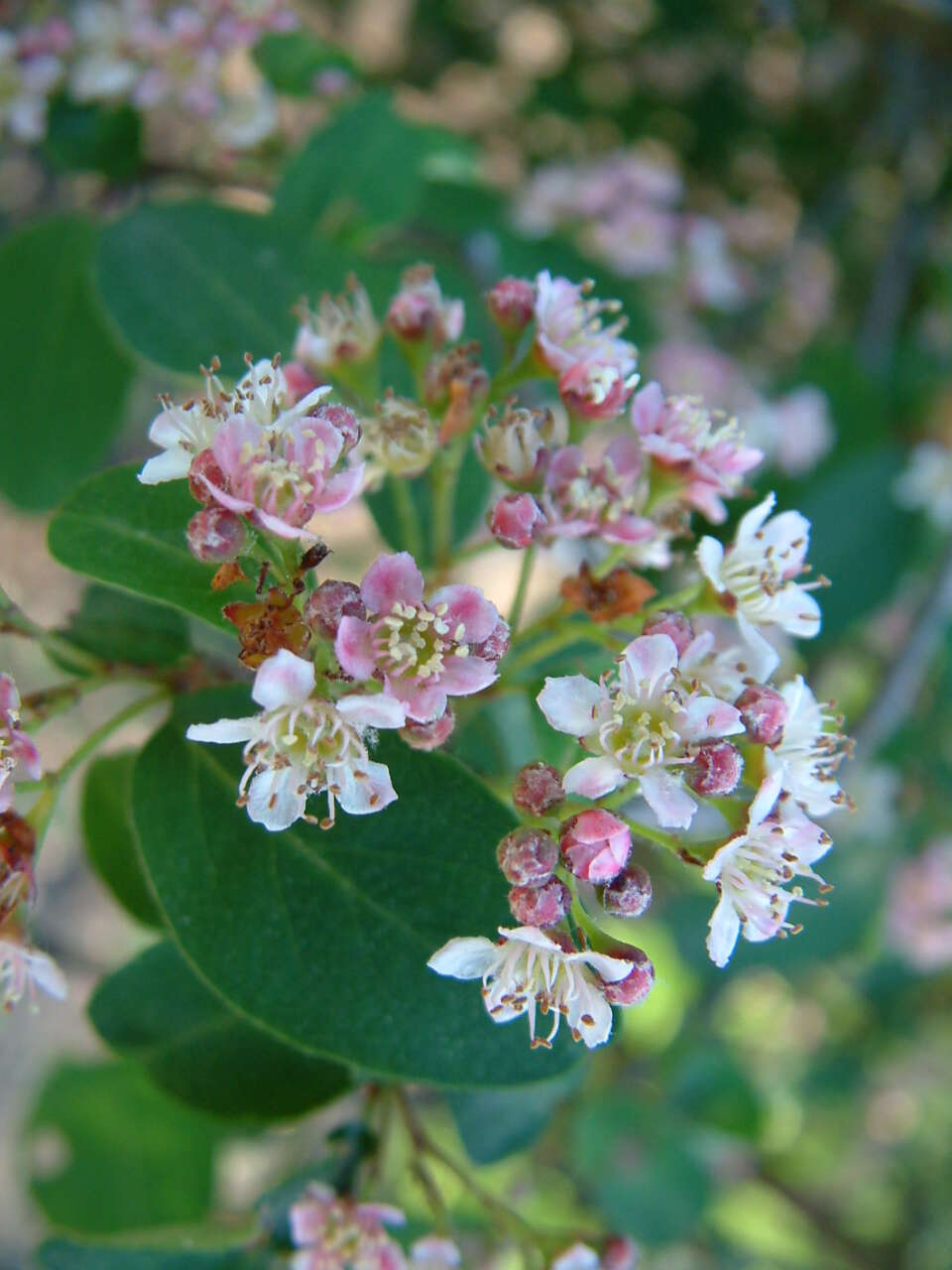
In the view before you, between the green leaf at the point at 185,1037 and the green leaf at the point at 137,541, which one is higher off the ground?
the green leaf at the point at 137,541

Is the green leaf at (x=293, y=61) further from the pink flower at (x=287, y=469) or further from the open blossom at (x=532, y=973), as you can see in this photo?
the open blossom at (x=532, y=973)

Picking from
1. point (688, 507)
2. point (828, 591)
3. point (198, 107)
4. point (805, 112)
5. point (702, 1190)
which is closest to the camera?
point (688, 507)

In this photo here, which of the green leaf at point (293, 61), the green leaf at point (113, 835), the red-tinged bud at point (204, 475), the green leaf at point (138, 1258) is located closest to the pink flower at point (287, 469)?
the red-tinged bud at point (204, 475)

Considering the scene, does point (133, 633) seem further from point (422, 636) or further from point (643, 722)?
point (643, 722)

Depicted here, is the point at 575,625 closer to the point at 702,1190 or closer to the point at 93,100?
the point at 93,100

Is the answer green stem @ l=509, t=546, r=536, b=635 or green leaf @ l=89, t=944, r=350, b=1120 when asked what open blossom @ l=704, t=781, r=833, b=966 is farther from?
green leaf @ l=89, t=944, r=350, b=1120

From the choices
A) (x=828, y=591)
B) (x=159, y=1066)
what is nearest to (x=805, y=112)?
(x=828, y=591)
